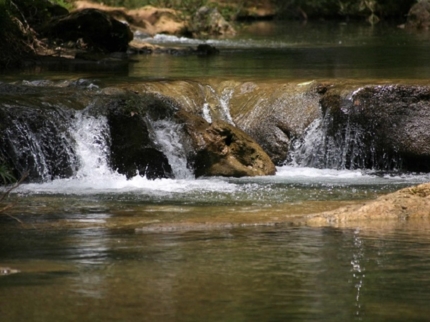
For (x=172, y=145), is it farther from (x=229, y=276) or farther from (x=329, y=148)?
(x=229, y=276)

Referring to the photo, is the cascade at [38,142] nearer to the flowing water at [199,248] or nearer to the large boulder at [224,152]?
the flowing water at [199,248]

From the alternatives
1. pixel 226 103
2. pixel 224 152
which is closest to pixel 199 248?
pixel 224 152

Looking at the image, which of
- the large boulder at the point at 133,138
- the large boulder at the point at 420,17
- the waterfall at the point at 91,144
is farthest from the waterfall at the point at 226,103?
the large boulder at the point at 420,17

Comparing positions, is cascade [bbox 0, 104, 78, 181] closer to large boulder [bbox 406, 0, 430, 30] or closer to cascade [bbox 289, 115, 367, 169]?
cascade [bbox 289, 115, 367, 169]

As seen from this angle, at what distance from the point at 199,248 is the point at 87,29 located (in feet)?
51.4

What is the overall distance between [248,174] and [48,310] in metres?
7.96

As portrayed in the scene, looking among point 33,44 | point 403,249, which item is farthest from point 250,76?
point 403,249

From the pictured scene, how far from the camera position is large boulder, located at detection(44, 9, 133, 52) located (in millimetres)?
23484

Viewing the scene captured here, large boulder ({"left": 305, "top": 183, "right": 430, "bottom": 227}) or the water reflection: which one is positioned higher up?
large boulder ({"left": 305, "top": 183, "right": 430, "bottom": 227})

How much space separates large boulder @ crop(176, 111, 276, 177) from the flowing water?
26 centimetres

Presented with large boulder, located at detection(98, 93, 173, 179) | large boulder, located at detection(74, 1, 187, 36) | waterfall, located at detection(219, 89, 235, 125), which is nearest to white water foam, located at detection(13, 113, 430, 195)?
large boulder, located at detection(98, 93, 173, 179)

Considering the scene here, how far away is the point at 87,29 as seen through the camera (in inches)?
930

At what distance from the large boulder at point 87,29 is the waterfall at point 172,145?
28.2ft

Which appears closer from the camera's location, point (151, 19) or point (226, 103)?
point (226, 103)
